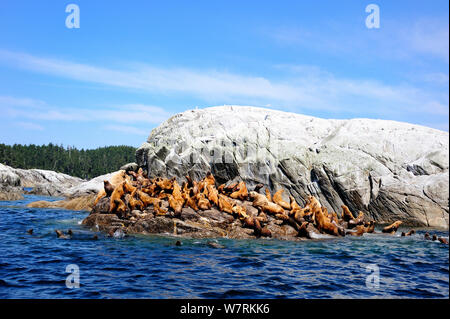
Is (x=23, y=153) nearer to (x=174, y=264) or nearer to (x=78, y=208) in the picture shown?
(x=78, y=208)

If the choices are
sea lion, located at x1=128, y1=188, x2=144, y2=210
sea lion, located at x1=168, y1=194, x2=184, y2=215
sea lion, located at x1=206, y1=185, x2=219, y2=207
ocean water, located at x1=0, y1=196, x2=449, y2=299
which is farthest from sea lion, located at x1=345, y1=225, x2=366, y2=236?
sea lion, located at x1=128, y1=188, x2=144, y2=210

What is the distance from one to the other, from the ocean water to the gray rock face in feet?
28.3

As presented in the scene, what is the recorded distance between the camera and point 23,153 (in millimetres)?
143875

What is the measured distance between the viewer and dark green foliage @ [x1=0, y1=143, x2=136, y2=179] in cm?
14156

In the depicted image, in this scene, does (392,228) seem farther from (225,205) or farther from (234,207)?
(225,205)

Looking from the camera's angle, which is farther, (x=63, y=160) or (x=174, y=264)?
(x=63, y=160)

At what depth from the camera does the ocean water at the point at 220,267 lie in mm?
11594

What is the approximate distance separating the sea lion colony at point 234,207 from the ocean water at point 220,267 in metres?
1.68

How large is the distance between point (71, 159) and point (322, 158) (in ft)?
465

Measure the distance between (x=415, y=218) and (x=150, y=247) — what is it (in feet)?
66.7

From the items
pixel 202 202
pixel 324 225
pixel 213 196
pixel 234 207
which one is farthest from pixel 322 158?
pixel 202 202

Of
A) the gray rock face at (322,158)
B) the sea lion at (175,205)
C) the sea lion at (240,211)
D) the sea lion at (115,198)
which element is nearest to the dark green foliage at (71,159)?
the gray rock face at (322,158)

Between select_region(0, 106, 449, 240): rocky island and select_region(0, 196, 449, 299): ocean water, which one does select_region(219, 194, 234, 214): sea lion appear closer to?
select_region(0, 106, 449, 240): rocky island

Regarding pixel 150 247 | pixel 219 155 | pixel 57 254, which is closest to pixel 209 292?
pixel 150 247
